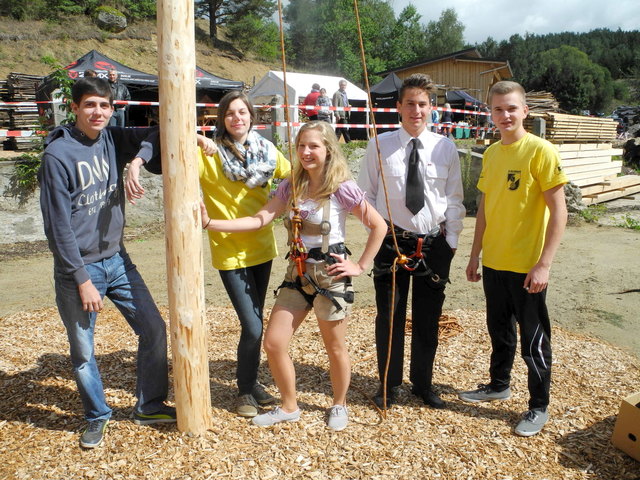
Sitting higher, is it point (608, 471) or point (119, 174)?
point (119, 174)

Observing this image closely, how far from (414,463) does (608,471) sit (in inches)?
42.2

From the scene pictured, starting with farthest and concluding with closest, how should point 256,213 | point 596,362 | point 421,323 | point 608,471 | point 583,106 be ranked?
1. point 583,106
2. point 596,362
3. point 421,323
4. point 256,213
5. point 608,471

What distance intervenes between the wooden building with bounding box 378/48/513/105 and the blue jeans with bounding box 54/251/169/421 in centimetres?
3317

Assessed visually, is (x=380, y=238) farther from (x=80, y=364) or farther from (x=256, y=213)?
(x=80, y=364)

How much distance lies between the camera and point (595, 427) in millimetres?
3424

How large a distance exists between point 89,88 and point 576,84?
6976cm

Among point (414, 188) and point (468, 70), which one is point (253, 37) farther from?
point (414, 188)

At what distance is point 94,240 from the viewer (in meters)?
3.01

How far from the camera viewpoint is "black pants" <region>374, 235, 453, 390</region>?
11.1 feet

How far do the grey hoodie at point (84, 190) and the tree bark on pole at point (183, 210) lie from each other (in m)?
0.28

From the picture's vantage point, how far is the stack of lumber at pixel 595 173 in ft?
40.4

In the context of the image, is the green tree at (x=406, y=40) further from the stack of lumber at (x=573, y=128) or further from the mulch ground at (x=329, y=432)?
the mulch ground at (x=329, y=432)

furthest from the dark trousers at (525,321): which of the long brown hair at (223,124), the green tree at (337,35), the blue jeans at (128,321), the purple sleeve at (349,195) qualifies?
the green tree at (337,35)

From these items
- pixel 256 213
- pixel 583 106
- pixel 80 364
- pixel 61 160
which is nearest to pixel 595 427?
pixel 256 213
